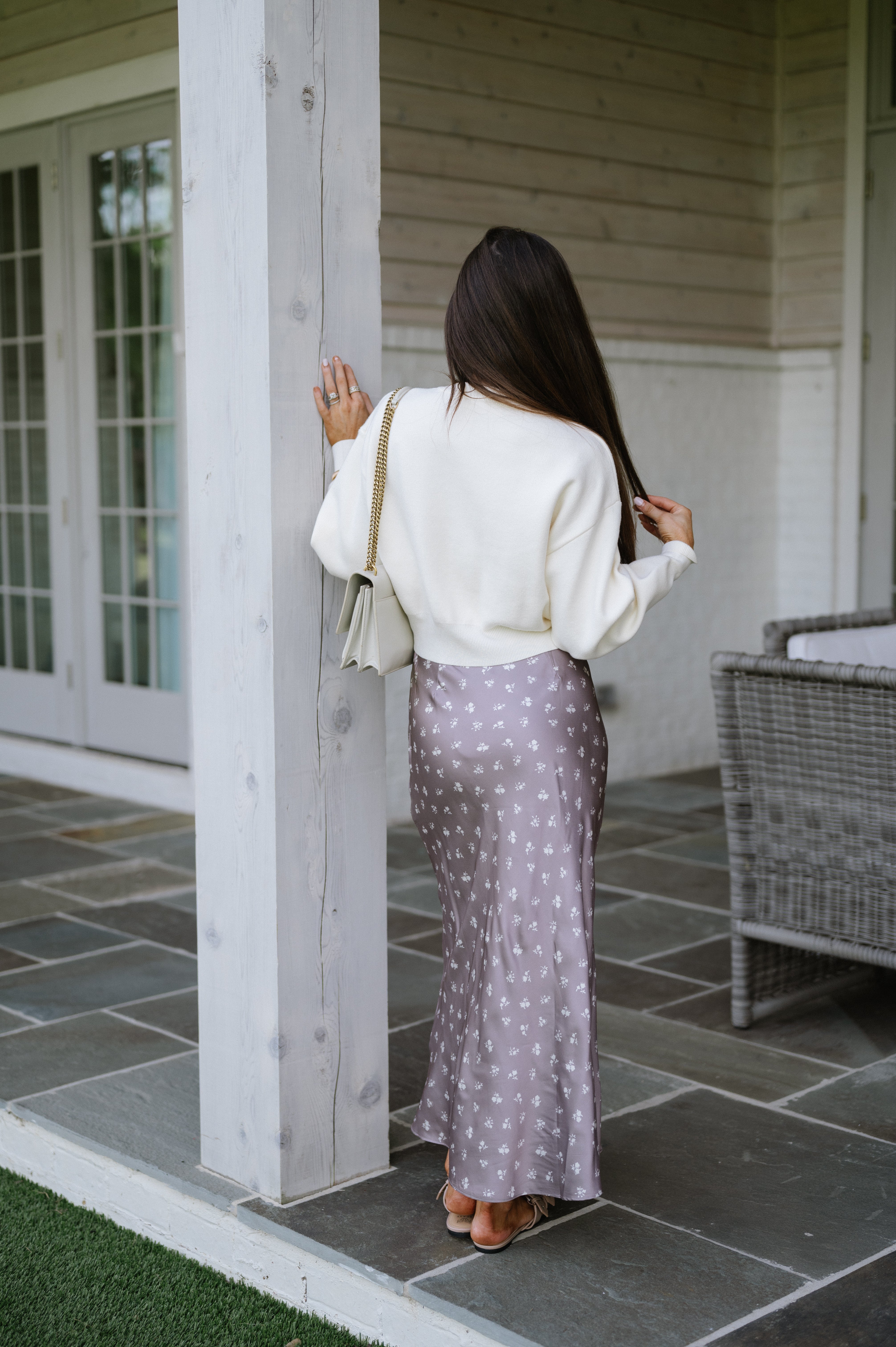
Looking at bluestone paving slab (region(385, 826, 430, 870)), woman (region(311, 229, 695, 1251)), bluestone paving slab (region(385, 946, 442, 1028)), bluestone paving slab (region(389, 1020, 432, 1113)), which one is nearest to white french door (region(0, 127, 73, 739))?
bluestone paving slab (region(385, 826, 430, 870))

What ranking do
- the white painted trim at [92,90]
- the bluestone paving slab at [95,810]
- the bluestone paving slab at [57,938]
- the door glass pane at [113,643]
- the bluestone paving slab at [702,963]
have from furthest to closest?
1. the door glass pane at [113,643]
2. the bluestone paving slab at [95,810]
3. the white painted trim at [92,90]
4. the bluestone paving slab at [57,938]
5. the bluestone paving slab at [702,963]

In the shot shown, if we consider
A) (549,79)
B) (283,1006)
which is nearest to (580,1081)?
(283,1006)

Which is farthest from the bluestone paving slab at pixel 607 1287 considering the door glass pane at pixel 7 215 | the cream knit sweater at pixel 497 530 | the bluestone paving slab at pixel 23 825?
the door glass pane at pixel 7 215

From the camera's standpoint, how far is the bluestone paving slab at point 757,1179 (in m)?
2.26

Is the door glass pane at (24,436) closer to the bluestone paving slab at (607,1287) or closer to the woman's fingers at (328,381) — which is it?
the woman's fingers at (328,381)

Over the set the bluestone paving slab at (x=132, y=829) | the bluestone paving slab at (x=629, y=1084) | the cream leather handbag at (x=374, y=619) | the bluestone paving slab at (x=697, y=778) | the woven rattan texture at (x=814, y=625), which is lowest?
the bluestone paving slab at (x=629, y=1084)

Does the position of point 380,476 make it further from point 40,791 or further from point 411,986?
point 40,791

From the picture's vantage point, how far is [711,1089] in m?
2.88

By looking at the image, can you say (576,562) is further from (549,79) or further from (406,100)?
(549,79)

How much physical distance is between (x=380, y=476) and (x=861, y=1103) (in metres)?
1.56

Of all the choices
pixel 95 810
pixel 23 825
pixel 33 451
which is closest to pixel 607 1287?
pixel 23 825

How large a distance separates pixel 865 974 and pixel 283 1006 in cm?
171

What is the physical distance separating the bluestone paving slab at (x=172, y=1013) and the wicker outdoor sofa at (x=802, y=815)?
3.90ft

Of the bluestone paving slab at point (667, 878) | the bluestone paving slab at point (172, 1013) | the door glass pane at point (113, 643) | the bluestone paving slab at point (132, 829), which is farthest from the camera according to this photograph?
the door glass pane at point (113, 643)
